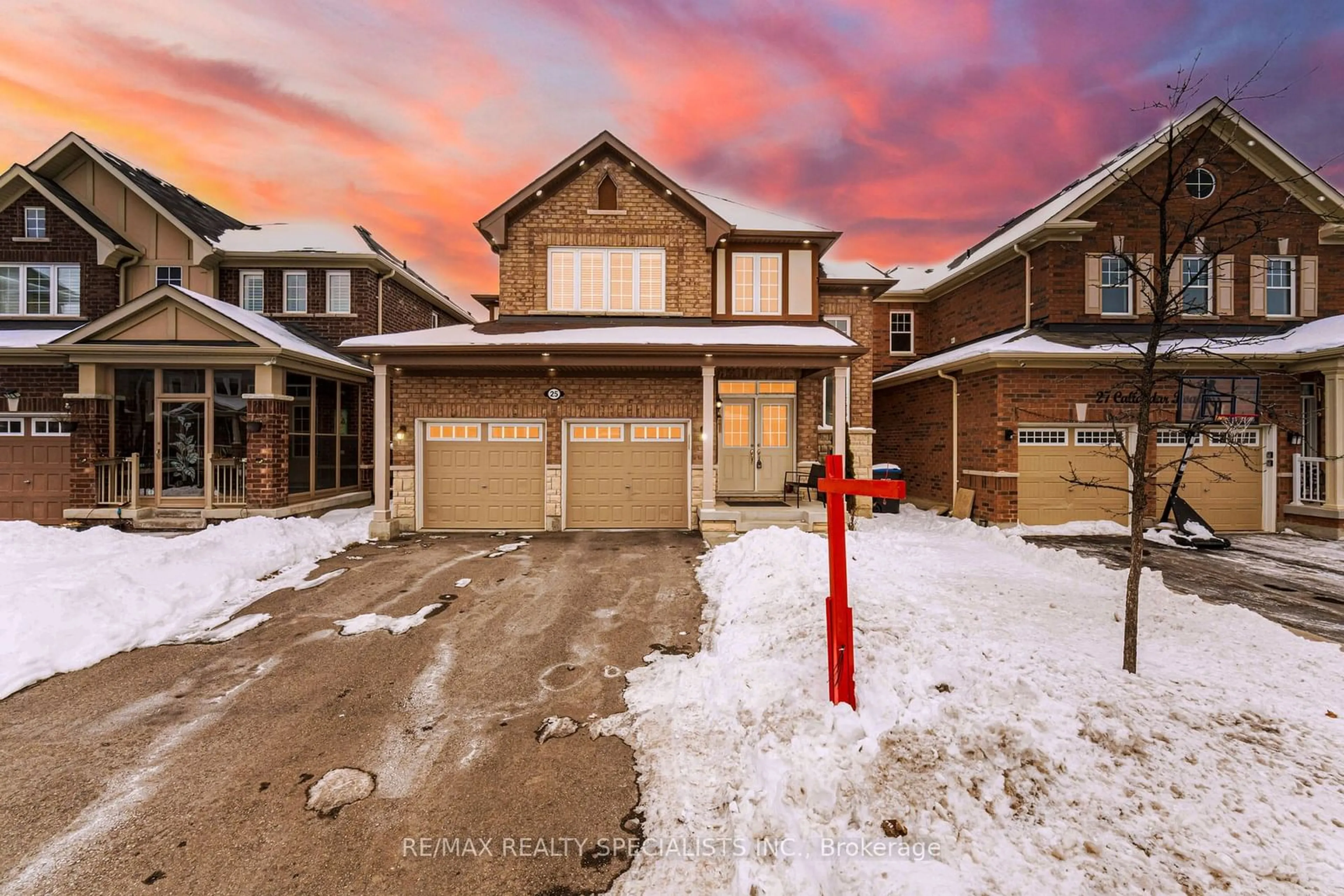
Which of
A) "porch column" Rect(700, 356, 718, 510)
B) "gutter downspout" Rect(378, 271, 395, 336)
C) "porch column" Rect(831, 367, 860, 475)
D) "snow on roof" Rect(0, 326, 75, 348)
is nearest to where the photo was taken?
"porch column" Rect(831, 367, 860, 475)

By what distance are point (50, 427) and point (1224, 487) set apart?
26998 millimetres

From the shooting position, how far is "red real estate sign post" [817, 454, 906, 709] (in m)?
3.68

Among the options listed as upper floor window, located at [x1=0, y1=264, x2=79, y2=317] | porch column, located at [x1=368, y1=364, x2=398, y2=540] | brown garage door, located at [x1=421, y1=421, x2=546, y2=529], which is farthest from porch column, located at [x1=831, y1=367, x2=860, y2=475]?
upper floor window, located at [x1=0, y1=264, x2=79, y2=317]

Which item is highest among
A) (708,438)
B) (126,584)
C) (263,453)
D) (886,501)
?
(708,438)

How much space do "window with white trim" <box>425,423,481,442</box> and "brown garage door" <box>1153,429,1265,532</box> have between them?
1539 centimetres

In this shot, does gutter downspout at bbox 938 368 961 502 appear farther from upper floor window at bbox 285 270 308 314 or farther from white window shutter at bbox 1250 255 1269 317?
upper floor window at bbox 285 270 308 314

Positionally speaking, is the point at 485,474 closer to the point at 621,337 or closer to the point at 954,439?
the point at 621,337

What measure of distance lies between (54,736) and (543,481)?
7.83m

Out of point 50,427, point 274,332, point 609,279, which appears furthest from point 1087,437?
point 50,427

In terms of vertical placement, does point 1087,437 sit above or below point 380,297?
below

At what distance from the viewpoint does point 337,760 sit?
3.64m

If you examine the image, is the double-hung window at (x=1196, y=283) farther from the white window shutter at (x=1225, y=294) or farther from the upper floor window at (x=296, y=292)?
the upper floor window at (x=296, y=292)

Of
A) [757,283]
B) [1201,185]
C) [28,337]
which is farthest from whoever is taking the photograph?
[757,283]

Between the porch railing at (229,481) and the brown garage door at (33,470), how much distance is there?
3094 mm
